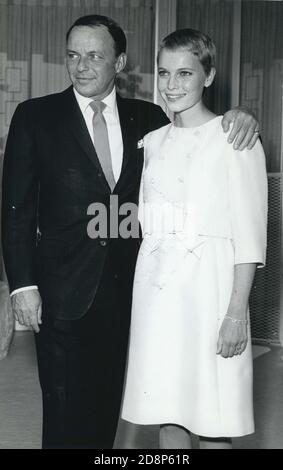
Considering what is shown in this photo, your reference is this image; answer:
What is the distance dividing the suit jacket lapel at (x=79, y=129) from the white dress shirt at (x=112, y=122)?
2 cm

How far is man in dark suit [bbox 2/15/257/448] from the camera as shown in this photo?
2.30 metres

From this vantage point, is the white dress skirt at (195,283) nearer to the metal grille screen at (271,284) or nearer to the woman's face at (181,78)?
the woman's face at (181,78)

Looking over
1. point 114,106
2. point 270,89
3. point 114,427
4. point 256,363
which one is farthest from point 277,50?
point 114,427

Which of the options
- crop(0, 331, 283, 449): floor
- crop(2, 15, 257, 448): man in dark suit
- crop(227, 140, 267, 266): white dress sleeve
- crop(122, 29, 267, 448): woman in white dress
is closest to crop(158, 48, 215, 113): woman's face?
crop(122, 29, 267, 448): woman in white dress

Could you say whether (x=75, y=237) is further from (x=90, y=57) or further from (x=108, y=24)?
(x=108, y=24)

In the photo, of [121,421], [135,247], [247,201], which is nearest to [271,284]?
[121,421]

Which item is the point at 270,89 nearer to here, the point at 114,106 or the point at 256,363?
the point at 256,363

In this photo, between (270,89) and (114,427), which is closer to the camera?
(114,427)

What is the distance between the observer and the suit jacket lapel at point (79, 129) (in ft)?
7.65

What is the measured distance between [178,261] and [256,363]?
2.94 m

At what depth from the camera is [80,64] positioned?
2.30 metres

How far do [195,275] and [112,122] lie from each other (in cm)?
61

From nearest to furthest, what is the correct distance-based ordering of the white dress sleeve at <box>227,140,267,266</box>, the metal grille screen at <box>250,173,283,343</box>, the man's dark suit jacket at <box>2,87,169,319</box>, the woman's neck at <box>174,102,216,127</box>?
the white dress sleeve at <box>227,140,267,266</box>, the woman's neck at <box>174,102,216,127</box>, the man's dark suit jacket at <box>2,87,169,319</box>, the metal grille screen at <box>250,173,283,343</box>

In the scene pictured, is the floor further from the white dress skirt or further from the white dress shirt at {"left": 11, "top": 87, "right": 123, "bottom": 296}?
the white dress shirt at {"left": 11, "top": 87, "right": 123, "bottom": 296}
